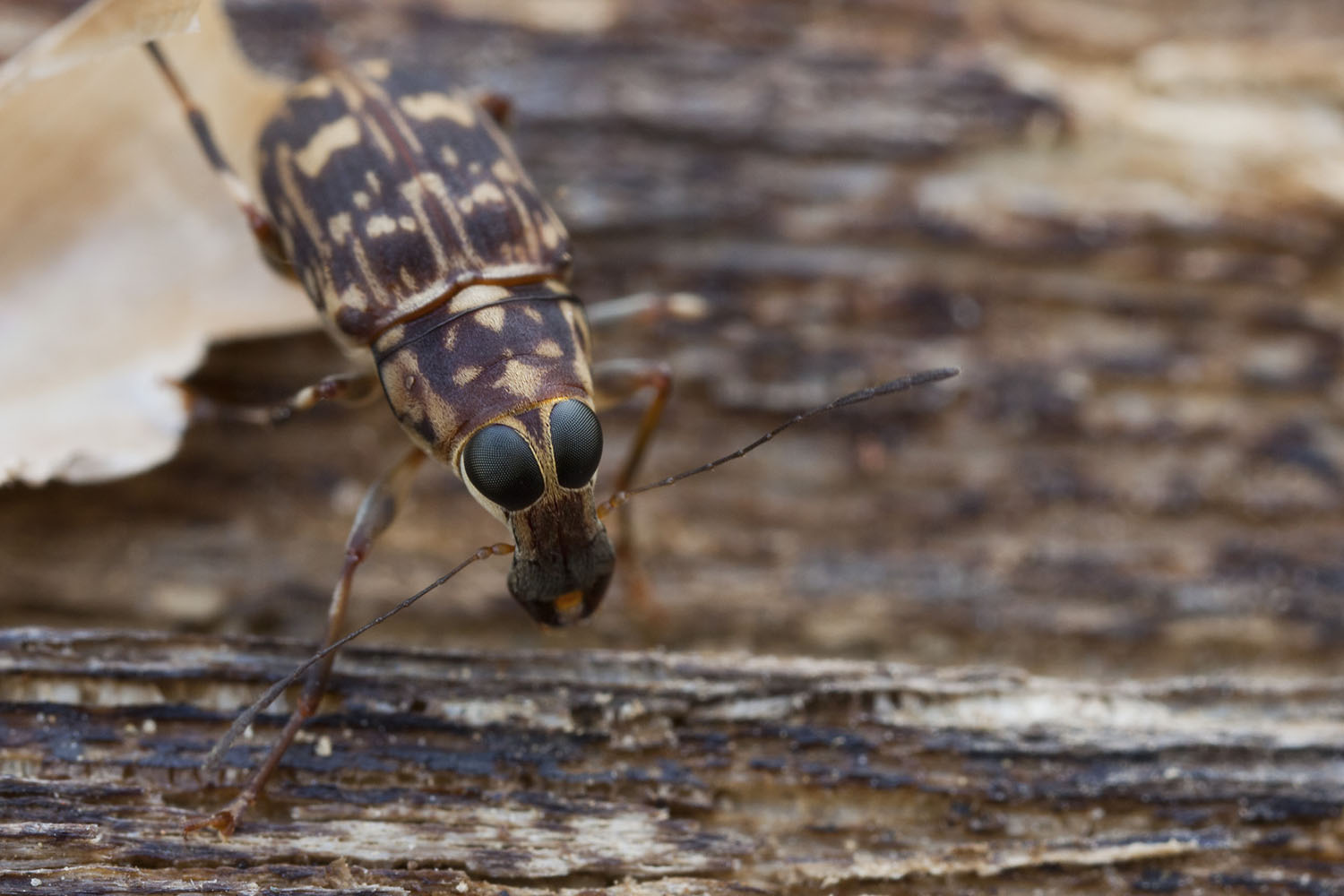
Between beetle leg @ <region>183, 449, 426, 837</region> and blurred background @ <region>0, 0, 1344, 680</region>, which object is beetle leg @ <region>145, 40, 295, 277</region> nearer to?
blurred background @ <region>0, 0, 1344, 680</region>

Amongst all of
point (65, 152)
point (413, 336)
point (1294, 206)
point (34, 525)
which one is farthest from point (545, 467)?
point (1294, 206)

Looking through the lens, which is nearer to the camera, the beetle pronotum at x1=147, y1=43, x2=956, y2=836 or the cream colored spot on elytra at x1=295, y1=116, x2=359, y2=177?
the beetle pronotum at x1=147, y1=43, x2=956, y2=836

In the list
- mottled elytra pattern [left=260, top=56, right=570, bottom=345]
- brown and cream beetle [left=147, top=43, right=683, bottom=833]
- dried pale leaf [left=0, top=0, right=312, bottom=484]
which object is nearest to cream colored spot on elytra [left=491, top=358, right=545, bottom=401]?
brown and cream beetle [left=147, top=43, right=683, bottom=833]

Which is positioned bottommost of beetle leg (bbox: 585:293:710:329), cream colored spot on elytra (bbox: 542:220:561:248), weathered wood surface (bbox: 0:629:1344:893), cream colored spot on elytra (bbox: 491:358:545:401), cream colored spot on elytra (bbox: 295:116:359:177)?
weathered wood surface (bbox: 0:629:1344:893)

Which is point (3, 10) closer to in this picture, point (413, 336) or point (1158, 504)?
point (413, 336)

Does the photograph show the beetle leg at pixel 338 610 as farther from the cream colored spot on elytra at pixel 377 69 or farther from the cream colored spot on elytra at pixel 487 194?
the cream colored spot on elytra at pixel 377 69

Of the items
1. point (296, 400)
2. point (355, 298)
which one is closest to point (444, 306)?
point (355, 298)

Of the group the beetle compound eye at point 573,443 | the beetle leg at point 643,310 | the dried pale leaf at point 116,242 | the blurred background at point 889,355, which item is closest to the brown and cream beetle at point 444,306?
the beetle compound eye at point 573,443
